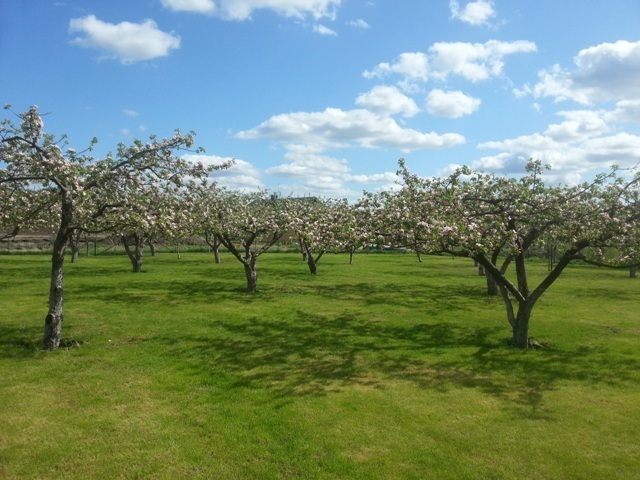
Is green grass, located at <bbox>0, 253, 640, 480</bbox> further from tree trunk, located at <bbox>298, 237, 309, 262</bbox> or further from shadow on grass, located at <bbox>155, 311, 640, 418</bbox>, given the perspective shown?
tree trunk, located at <bbox>298, 237, 309, 262</bbox>

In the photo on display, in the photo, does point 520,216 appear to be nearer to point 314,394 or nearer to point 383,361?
point 383,361

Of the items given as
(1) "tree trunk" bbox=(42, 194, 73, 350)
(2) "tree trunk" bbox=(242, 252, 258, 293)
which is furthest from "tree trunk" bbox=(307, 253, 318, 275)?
(1) "tree trunk" bbox=(42, 194, 73, 350)

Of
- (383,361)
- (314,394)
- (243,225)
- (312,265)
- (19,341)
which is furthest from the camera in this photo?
(312,265)

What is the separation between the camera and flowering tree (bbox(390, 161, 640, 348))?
1435 cm

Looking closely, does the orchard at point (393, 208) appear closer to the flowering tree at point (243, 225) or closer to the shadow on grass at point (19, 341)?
the shadow on grass at point (19, 341)

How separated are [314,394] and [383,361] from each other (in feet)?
12.5

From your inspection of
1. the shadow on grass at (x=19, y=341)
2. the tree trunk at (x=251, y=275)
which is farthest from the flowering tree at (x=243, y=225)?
the shadow on grass at (x=19, y=341)

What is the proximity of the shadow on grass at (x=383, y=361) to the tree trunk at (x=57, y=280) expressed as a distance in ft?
11.6

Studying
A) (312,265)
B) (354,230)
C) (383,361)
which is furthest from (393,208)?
(312,265)

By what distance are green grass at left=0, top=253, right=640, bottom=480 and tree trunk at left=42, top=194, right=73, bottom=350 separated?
→ 63 cm

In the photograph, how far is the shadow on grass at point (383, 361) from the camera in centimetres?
1269

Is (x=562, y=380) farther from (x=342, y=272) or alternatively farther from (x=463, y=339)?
(x=342, y=272)

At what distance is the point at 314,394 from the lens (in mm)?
11891

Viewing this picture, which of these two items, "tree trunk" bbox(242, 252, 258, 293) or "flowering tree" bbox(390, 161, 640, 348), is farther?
"tree trunk" bbox(242, 252, 258, 293)
